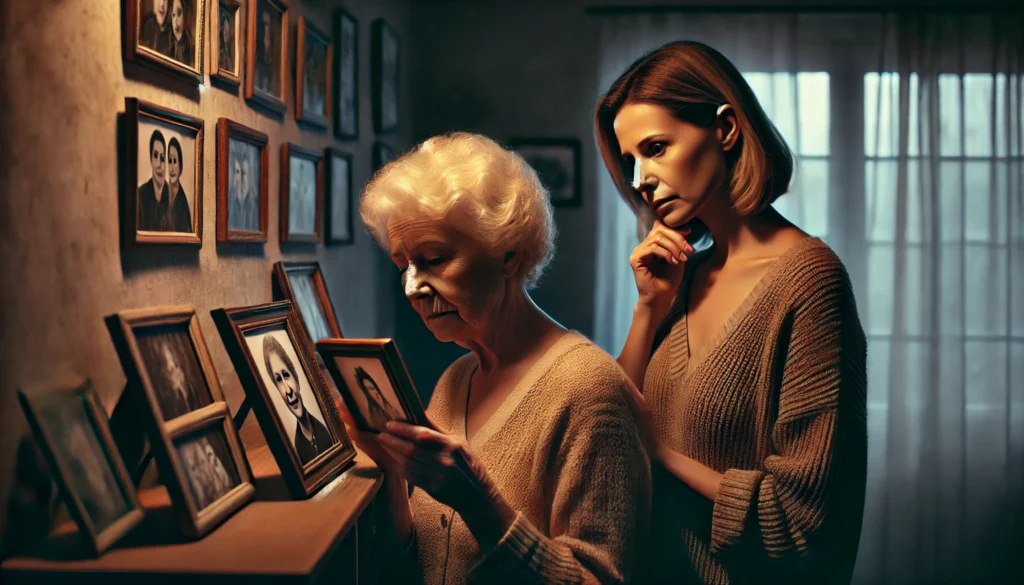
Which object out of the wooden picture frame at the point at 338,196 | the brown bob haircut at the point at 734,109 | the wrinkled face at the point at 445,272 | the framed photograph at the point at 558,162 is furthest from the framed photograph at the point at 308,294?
the framed photograph at the point at 558,162

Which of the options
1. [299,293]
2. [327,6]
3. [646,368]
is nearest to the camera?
[646,368]

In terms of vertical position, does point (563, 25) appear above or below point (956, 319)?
above

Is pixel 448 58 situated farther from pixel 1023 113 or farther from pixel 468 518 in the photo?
pixel 468 518

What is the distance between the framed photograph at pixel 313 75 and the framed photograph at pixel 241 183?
39 centimetres

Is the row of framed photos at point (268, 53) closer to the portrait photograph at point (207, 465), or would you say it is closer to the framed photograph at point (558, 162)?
the portrait photograph at point (207, 465)

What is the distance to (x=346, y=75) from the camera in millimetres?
3008

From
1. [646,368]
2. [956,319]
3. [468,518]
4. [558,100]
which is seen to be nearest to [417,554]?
[468,518]

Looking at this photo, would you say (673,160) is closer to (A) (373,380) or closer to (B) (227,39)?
(A) (373,380)

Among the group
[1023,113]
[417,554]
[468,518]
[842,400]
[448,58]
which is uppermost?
[448,58]

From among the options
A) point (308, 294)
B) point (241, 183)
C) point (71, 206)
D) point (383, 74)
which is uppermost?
point (383, 74)

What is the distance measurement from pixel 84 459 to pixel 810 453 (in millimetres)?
1247

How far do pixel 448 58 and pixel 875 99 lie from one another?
6.78ft

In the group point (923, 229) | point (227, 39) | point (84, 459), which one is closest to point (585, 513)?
point (84, 459)

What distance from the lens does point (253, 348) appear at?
1438 mm
